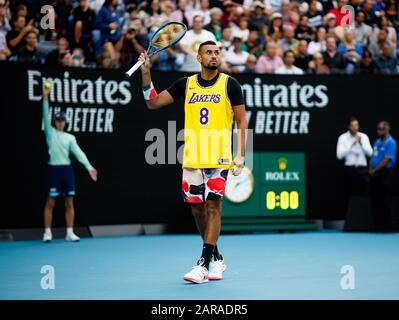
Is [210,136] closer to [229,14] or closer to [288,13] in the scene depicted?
[229,14]

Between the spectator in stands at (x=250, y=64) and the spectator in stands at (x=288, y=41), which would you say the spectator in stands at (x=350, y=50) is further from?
the spectator in stands at (x=250, y=64)

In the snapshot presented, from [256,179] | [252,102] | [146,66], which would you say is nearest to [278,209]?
[256,179]

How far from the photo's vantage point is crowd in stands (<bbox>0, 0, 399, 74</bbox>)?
47.8 ft

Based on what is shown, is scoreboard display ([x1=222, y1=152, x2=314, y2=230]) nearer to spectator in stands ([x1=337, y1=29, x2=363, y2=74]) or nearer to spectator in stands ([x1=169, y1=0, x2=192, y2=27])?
spectator in stands ([x1=337, y1=29, x2=363, y2=74])

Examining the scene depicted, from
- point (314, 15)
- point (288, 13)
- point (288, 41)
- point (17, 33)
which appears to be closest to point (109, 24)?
point (17, 33)

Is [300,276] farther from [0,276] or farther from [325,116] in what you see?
[325,116]

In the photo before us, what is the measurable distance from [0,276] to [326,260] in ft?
13.6

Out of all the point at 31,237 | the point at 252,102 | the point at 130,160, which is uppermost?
the point at 252,102

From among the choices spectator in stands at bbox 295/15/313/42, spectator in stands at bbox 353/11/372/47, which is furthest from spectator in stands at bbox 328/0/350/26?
spectator in stands at bbox 295/15/313/42

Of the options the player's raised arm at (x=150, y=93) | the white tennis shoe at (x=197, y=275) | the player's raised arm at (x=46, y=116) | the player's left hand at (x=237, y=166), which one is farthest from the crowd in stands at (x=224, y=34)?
the white tennis shoe at (x=197, y=275)

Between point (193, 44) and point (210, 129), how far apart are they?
25.2 ft

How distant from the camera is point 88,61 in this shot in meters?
15.0

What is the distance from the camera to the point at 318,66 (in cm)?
Answer: 1684

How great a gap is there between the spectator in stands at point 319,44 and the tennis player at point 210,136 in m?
9.18
